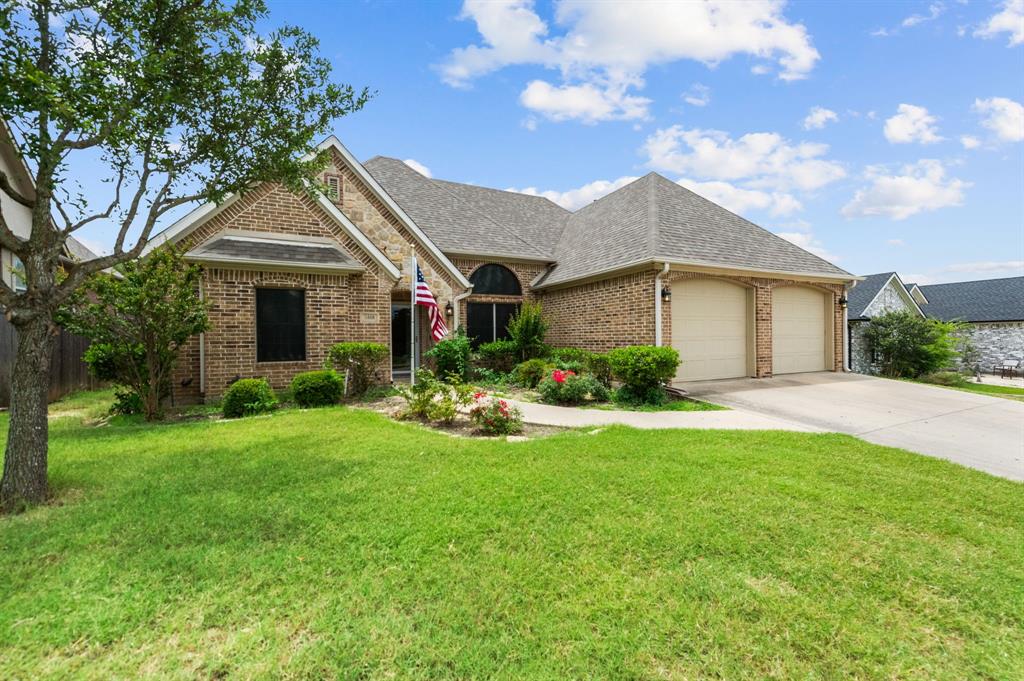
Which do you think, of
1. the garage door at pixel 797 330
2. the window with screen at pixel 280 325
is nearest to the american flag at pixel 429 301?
the window with screen at pixel 280 325

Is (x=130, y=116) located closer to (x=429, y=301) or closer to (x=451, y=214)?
(x=429, y=301)

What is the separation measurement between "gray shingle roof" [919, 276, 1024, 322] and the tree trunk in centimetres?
3512

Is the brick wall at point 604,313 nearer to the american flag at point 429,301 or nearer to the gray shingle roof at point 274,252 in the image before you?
the american flag at point 429,301

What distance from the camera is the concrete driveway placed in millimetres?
6334

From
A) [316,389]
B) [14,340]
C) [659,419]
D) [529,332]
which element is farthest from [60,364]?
[659,419]

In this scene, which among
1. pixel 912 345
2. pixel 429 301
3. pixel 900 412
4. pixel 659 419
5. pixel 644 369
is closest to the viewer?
pixel 659 419

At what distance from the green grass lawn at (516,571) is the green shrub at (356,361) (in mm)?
5036

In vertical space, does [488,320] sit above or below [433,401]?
above

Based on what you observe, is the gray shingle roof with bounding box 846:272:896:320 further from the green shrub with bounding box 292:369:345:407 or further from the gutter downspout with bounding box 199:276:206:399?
Result: the gutter downspout with bounding box 199:276:206:399

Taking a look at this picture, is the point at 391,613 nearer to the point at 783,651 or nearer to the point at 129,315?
the point at 783,651

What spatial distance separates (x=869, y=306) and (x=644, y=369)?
57.2 ft

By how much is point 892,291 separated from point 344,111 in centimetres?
2593

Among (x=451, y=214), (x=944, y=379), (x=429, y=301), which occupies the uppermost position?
(x=451, y=214)

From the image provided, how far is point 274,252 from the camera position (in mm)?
10234
